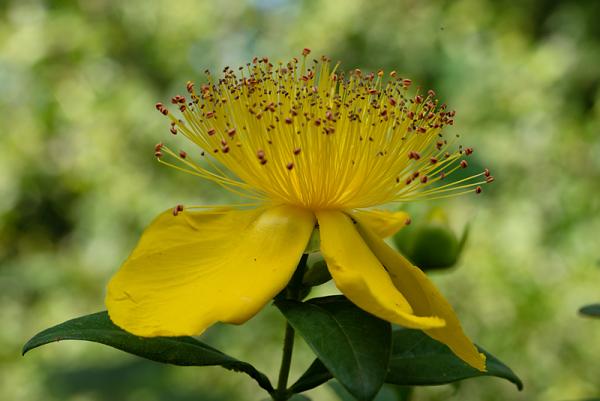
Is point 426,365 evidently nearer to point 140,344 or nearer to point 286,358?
point 286,358

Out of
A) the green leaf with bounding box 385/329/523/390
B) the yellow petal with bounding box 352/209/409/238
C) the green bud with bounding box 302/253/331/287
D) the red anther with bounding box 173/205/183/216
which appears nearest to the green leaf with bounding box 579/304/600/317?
the green leaf with bounding box 385/329/523/390

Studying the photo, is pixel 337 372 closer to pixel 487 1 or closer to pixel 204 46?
pixel 204 46

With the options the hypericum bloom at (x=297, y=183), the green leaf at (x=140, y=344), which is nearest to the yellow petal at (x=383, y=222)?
the hypericum bloom at (x=297, y=183)

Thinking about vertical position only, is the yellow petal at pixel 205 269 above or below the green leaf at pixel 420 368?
above

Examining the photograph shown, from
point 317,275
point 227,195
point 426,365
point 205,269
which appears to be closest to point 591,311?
point 426,365

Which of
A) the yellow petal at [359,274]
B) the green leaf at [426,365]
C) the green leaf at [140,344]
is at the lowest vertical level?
the green leaf at [426,365]

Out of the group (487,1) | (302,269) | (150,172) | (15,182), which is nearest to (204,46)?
(150,172)

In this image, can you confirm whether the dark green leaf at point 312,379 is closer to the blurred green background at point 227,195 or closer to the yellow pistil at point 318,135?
the yellow pistil at point 318,135
